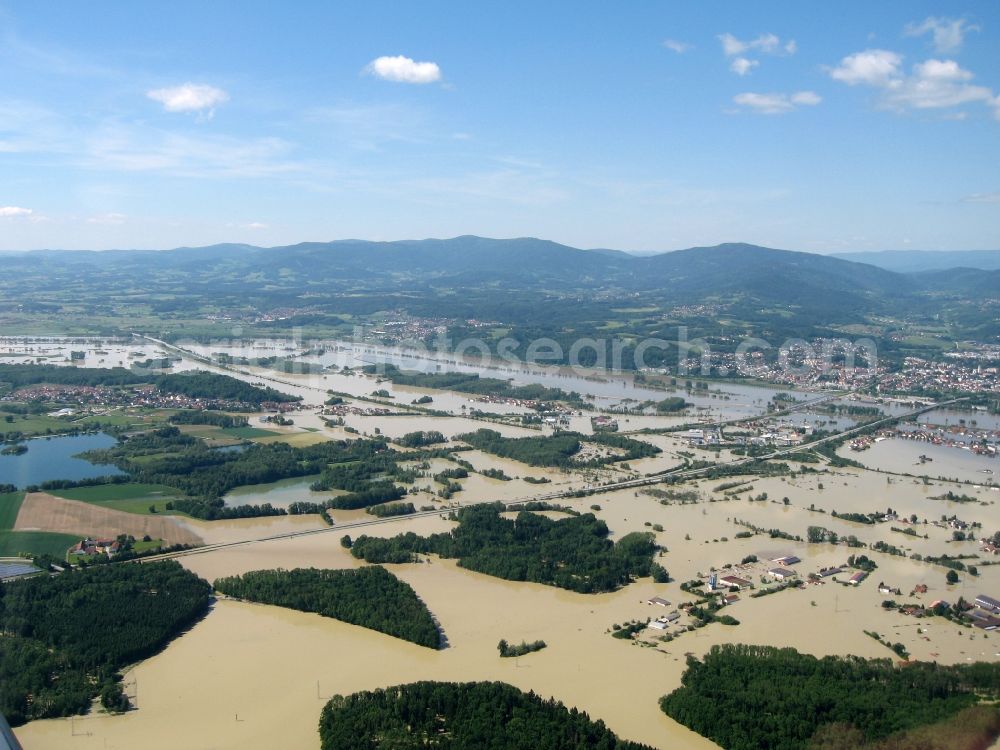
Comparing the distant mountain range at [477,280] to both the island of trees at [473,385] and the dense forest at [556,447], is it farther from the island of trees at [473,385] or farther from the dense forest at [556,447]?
the dense forest at [556,447]

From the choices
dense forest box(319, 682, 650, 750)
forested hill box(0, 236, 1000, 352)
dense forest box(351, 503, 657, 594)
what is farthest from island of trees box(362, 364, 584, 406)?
dense forest box(319, 682, 650, 750)

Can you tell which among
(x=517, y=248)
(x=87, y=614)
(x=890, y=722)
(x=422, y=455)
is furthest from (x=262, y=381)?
(x=517, y=248)

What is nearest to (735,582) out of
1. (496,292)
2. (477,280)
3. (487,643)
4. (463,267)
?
(487,643)

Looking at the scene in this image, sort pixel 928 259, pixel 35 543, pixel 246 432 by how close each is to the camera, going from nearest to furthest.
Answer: pixel 35 543, pixel 246 432, pixel 928 259

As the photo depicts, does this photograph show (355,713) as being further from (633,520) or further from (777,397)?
(777,397)

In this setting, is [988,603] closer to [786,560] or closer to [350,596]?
[786,560]

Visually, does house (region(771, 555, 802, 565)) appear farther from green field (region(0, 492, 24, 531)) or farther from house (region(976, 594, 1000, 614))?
green field (region(0, 492, 24, 531))
